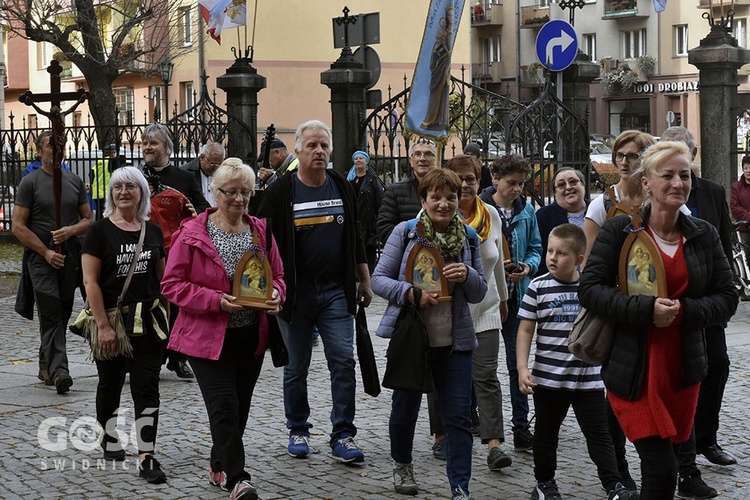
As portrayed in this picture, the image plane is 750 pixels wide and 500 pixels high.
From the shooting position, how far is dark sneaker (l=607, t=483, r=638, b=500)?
6.15 meters

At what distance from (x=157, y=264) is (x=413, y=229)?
177 cm

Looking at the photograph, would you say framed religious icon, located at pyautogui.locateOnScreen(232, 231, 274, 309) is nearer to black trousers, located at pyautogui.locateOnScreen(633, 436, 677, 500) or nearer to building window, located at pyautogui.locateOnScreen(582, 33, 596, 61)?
black trousers, located at pyautogui.locateOnScreen(633, 436, 677, 500)

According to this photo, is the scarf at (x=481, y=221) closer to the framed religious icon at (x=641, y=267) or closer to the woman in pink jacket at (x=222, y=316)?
the woman in pink jacket at (x=222, y=316)

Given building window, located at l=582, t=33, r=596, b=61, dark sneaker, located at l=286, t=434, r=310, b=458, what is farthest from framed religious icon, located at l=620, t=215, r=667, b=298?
building window, located at l=582, t=33, r=596, b=61

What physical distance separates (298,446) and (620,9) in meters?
54.7

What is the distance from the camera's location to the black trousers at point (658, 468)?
5289mm

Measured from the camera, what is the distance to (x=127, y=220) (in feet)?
24.5

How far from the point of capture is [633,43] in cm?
5962

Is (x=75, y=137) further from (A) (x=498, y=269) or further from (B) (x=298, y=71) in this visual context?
(B) (x=298, y=71)

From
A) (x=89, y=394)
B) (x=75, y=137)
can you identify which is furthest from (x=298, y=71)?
(x=89, y=394)

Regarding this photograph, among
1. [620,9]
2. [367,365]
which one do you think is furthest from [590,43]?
[367,365]

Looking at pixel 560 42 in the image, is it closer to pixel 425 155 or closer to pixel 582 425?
pixel 425 155

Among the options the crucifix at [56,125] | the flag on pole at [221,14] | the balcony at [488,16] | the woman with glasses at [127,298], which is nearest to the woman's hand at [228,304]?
the woman with glasses at [127,298]

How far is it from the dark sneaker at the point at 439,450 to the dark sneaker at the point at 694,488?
145 centimetres
